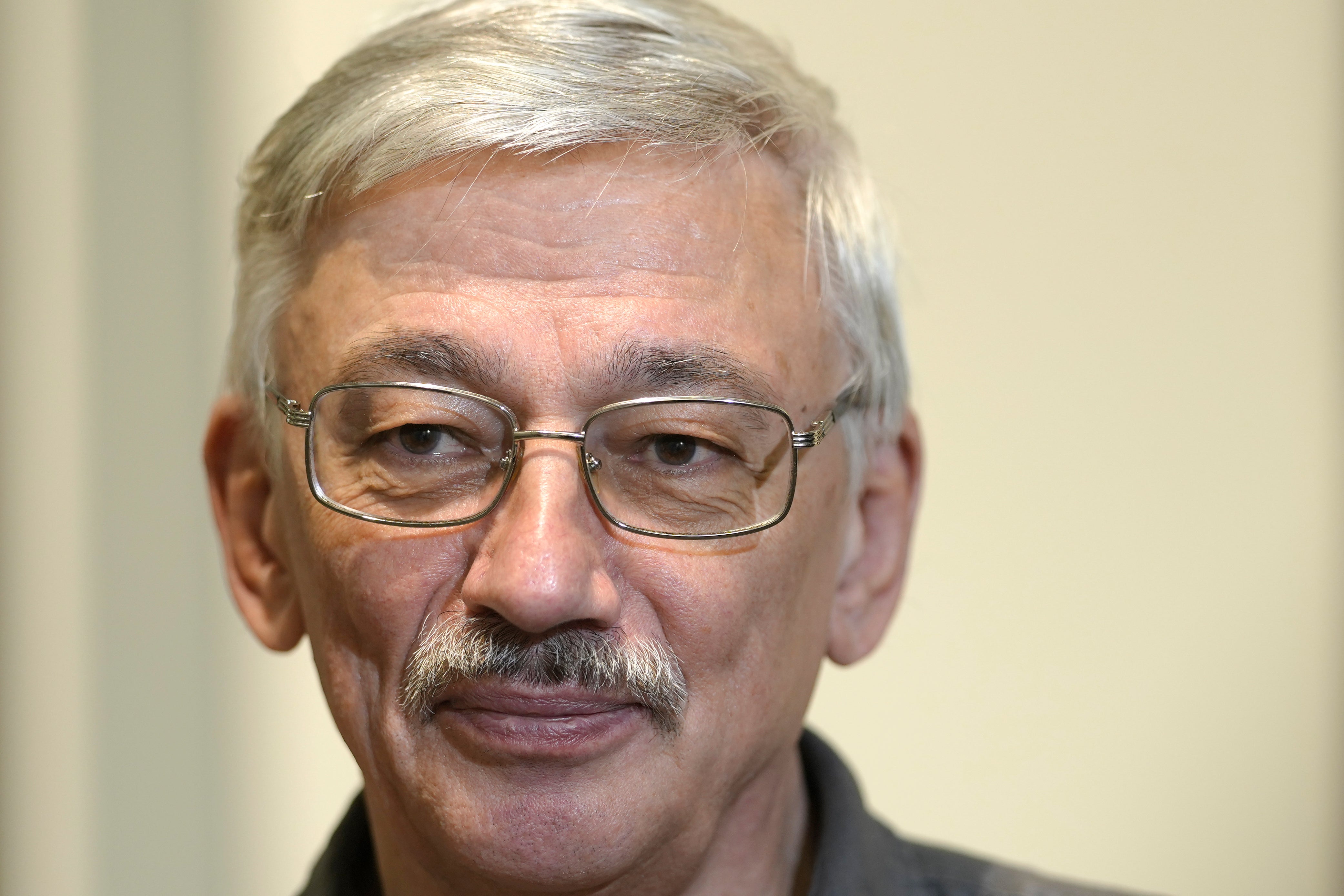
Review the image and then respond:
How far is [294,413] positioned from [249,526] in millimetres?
289

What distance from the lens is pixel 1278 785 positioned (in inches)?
89.1

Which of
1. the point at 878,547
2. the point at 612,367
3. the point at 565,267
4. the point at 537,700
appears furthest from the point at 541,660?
the point at 878,547

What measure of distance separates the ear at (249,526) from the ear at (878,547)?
0.72m

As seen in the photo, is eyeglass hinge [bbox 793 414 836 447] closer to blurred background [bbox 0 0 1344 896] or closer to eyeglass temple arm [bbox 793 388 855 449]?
eyeglass temple arm [bbox 793 388 855 449]

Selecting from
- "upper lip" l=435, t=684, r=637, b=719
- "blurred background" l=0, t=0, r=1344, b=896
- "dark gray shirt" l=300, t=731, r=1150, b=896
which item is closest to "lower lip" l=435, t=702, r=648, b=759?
"upper lip" l=435, t=684, r=637, b=719

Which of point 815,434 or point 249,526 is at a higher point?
point 815,434

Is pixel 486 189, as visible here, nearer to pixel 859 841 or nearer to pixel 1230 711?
pixel 859 841

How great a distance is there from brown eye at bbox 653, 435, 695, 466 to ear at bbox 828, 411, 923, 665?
35cm

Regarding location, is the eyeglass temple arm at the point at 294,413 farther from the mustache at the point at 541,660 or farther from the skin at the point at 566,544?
the mustache at the point at 541,660

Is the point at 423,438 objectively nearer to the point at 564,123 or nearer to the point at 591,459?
the point at 591,459

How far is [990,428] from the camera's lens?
7.78 ft

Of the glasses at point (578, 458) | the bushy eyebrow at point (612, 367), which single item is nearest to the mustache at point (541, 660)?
the glasses at point (578, 458)

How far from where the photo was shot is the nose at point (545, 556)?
49.9 inches

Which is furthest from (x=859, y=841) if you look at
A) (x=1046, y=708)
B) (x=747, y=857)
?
(x=1046, y=708)
